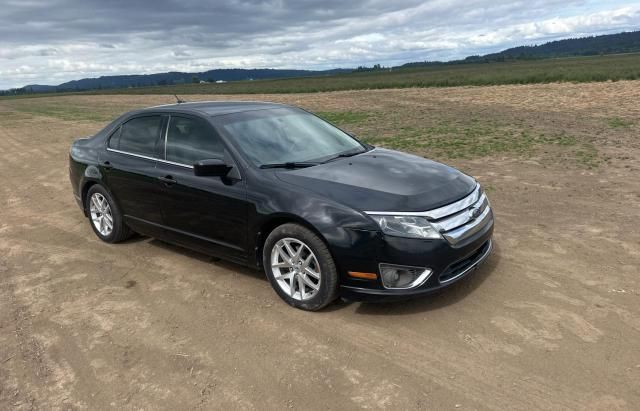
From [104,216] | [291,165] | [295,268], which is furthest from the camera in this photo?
[104,216]

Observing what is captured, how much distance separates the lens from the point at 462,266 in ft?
12.8

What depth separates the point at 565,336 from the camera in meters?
3.45

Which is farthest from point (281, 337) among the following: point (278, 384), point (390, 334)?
point (390, 334)

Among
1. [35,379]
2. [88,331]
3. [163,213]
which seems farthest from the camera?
[163,213]

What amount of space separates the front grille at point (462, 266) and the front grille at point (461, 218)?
0.63 feet

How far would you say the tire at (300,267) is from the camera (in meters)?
3.77

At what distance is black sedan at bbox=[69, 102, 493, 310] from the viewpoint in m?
3.65

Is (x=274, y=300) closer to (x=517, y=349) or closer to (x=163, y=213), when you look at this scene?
(x=163, y=213)

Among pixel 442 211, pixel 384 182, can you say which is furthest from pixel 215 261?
pixel 442 211

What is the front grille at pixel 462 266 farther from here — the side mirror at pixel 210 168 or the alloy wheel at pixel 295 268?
the side mirror at pixel 210 168

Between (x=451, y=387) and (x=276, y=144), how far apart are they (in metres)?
2.58

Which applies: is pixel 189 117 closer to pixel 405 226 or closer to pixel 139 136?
pixel 139 136

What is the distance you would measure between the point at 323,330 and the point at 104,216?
11.0 ft

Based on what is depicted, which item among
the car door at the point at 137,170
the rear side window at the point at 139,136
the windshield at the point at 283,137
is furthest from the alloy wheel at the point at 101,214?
the windshield at the point at 283,137
